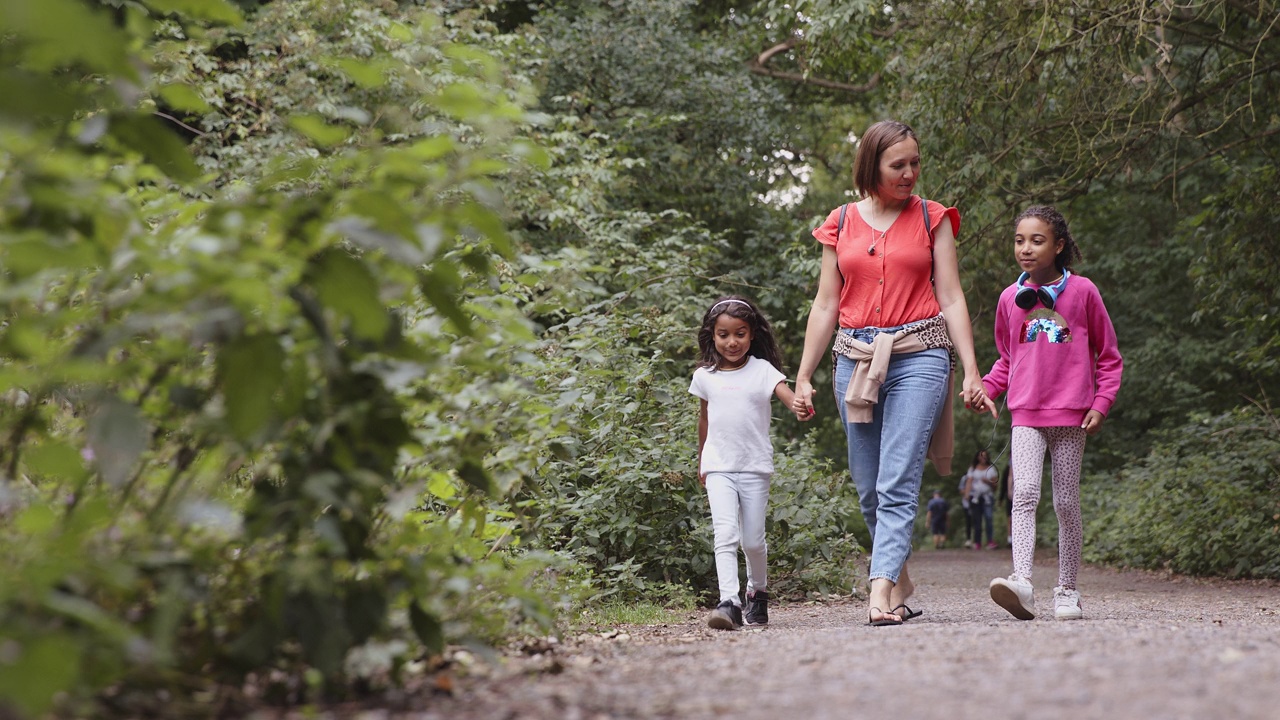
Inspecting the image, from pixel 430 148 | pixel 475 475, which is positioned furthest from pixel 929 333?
pixel 430 148

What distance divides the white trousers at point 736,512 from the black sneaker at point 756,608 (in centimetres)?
22

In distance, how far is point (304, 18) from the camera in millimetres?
14164

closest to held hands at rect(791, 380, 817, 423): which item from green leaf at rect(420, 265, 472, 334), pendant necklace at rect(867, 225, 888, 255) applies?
pendant necklace at rect(867, 225, 888, 255)

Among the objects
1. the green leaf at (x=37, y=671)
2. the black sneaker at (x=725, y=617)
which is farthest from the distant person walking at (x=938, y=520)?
the green leaf at (x=37, y=671)

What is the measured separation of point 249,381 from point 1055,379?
4290 millimetres

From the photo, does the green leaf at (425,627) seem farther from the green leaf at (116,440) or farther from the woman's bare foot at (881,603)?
the woman's bare foot at (881,603)

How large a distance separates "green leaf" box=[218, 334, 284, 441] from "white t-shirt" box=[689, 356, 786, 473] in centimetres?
338

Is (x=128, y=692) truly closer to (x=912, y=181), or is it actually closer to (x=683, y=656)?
(x=683, y=656)

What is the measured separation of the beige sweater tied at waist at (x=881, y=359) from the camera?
5.38 meters

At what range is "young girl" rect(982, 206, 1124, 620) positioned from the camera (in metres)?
5.71

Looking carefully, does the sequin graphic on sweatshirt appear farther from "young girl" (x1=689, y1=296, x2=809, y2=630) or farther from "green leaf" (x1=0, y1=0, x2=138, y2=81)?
"green leaf" (x1=0, y1=0, x2=138, y2=81)

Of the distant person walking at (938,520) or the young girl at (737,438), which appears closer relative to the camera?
the young girl at (737,438)

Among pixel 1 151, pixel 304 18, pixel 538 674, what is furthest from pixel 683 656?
pixel 304 18

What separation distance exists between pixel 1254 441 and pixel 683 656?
384 inches
